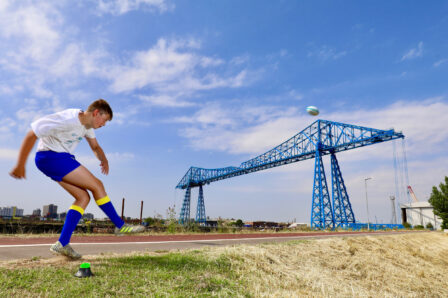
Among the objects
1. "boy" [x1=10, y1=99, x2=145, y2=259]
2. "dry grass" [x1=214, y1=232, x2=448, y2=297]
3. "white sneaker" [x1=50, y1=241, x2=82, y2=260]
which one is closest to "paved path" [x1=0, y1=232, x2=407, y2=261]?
"white sneaker" [x1=50, y1=241, x2=82, y2=260]

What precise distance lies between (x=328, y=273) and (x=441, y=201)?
39469mm

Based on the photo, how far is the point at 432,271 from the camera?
26.3 feet

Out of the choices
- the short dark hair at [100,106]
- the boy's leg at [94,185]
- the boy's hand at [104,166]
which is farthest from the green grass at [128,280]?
the short dark hair at [100,106]

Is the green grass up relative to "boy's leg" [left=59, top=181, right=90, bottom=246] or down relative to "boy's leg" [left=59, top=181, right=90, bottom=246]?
down

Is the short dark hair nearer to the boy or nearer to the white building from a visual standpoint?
the boy

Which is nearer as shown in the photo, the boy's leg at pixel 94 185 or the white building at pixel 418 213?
the boy's leg at pixel 94 185

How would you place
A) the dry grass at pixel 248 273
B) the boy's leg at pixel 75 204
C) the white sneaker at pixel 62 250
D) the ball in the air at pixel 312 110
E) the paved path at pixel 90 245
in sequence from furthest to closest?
the ball in the air at pixel 312 110 < the paved path at pixel 90 245 < the white sneaker at pixel 62 250 < the boy's leg at pixel 75 204 < the dry grass at pixel 248 273

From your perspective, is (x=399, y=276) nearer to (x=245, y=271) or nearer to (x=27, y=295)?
(x=245, y=271)

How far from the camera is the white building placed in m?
55.6

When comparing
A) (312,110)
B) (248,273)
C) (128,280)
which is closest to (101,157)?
(128,280)

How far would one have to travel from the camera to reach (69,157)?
3.07m

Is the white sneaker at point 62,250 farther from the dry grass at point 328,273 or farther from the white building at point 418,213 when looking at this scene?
the white building at point 418,213

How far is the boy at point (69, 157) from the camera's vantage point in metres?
2.92

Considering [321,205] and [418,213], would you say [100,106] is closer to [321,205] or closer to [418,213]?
[321,205]
